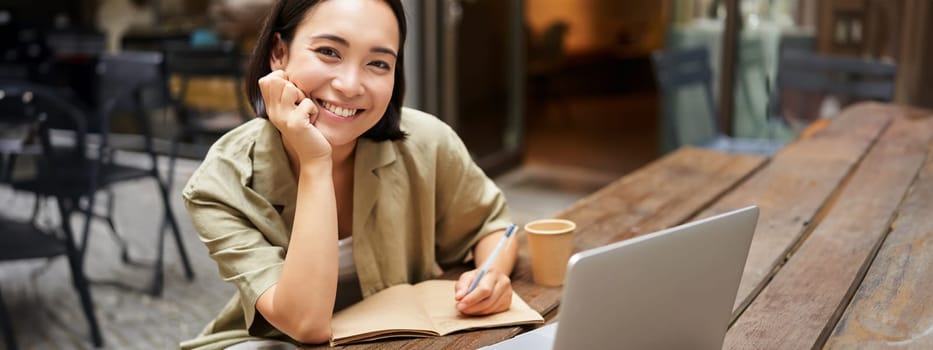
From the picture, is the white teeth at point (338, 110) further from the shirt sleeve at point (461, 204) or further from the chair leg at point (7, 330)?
the chair leg at point (7, 330)

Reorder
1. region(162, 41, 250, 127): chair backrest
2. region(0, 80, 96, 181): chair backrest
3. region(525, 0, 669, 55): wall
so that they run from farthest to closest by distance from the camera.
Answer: region(525, 0, 669, 55): wall → region(162, 41, 250, 127): chair backrest → region(0, 80, 96, 181): chair backrest

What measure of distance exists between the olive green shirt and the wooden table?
0.15 meters

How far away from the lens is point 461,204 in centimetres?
159

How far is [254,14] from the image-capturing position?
5777 millimetres

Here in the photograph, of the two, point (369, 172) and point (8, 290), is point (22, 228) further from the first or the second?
point (369, 172)

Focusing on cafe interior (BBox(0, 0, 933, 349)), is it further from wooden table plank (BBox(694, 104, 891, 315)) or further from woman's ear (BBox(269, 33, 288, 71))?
woman's ear (BBox(269, 33, 288, 71))

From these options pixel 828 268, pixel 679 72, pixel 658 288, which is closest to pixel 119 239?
pixel 679 72

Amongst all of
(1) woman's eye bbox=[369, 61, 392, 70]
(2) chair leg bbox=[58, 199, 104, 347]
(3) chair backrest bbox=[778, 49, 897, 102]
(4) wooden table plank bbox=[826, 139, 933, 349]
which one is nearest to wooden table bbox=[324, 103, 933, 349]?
(4) wooden table plank bbox=[826, 139, 933, 349]

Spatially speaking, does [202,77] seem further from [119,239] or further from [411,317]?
[411,317]

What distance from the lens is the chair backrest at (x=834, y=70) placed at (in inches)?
152

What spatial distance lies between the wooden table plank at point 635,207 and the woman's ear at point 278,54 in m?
0.44

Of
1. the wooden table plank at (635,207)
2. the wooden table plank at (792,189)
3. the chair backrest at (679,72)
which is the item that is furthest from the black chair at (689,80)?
the wooden table plank at (635,207)

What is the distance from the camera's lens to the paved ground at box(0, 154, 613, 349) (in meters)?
3.23

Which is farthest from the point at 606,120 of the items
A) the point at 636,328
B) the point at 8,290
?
the point at 636,328
